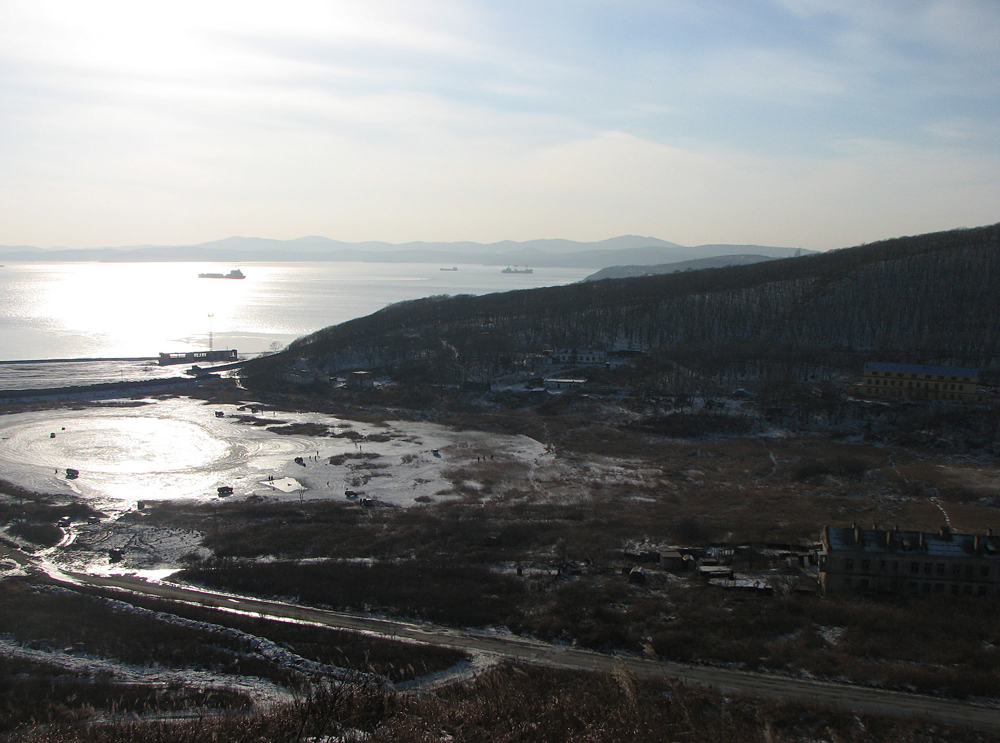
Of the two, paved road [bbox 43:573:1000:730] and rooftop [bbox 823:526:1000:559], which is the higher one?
rooftop [bbox 823:526:1000:559]

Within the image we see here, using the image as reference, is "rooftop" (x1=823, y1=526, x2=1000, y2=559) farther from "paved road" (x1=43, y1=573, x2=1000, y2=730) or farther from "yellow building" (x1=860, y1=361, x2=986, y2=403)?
"yellow building" (x1=860, y1=361, x2=986, y2=403)

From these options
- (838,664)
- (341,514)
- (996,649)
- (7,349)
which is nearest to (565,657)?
(838,664)

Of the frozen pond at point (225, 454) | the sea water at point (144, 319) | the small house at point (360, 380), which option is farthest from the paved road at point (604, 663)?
the sea water at point (144, 319)

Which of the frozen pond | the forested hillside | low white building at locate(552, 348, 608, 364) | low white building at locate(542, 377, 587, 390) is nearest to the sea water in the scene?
the forested hillside

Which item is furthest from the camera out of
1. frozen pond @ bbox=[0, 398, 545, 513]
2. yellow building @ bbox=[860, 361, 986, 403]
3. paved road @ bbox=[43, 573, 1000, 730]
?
yellow building @ bbox=[860, 361, 986, 403]

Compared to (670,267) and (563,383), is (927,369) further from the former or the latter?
(670,267)

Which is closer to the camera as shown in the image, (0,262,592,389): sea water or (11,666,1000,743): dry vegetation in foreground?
(11,666,1000,743): dry vegetation in foreground

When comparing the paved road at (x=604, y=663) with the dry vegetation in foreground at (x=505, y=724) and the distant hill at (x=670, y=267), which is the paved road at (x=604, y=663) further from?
the distant hill at (x=670, y=267)
